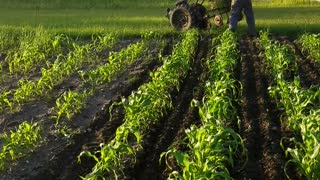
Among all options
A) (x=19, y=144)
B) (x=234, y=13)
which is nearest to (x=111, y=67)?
(x=19, y=144)

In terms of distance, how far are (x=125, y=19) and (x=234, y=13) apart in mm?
5219

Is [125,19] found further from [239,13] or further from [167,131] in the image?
[167,131]

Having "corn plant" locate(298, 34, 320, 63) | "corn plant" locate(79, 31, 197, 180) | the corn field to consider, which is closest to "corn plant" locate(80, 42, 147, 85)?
the corn field

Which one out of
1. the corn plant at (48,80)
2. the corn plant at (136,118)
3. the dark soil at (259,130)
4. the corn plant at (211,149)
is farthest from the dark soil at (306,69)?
the corn plant at (48,80)

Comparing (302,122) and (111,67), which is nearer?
(302,122)

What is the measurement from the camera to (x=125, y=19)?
16.0m

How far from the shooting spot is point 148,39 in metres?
12.0

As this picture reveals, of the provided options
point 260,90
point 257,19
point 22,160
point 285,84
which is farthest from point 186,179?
point 257,19

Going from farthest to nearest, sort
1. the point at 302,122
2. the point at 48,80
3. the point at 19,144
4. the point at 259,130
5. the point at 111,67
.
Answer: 1. the point at 111,67
2. the point at 48,80
3. the point at 259,130
4. the point at 19,144
5. the point at 302,122

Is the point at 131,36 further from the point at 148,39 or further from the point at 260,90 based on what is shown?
the point at 260,90

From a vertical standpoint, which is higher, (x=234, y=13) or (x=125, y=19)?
(x=234, y=13)

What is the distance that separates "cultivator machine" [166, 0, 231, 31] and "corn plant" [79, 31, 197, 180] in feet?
16.4

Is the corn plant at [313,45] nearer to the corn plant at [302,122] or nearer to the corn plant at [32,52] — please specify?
the corn plant at [302,122]

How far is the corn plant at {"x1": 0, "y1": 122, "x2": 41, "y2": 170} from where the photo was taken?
4.76 meters
